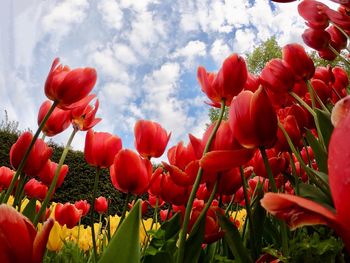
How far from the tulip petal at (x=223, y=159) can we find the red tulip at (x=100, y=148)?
0.71 meters

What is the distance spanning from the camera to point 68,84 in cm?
137

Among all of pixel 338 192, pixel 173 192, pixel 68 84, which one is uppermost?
pixel 338 192

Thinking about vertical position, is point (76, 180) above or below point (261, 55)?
above

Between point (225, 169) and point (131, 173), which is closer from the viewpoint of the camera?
point (225, 169)

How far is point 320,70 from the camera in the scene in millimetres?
2121

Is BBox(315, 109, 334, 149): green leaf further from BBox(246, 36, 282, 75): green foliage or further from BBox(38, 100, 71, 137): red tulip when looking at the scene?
BBox(246, 36, 282, 75): green foliage

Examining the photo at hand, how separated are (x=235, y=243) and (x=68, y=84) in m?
0.78

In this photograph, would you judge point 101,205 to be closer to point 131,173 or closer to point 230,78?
point 131,173

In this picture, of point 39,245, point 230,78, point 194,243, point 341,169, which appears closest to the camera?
point 341,169

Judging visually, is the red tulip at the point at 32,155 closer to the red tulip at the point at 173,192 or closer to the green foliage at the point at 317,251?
the red tulip at the point at 173,192

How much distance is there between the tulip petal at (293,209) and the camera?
0.42 m

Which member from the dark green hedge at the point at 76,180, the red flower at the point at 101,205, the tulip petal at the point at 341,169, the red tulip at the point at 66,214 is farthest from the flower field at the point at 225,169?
the dark green hedge at the point at 76,180

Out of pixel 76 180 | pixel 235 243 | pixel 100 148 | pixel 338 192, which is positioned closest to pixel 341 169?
pixel 338 192

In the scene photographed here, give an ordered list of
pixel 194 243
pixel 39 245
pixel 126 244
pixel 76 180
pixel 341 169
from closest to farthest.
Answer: pixel 341 169
pixel 39 245
pixel 126 244
pixel 194 243
pixel 76 180
